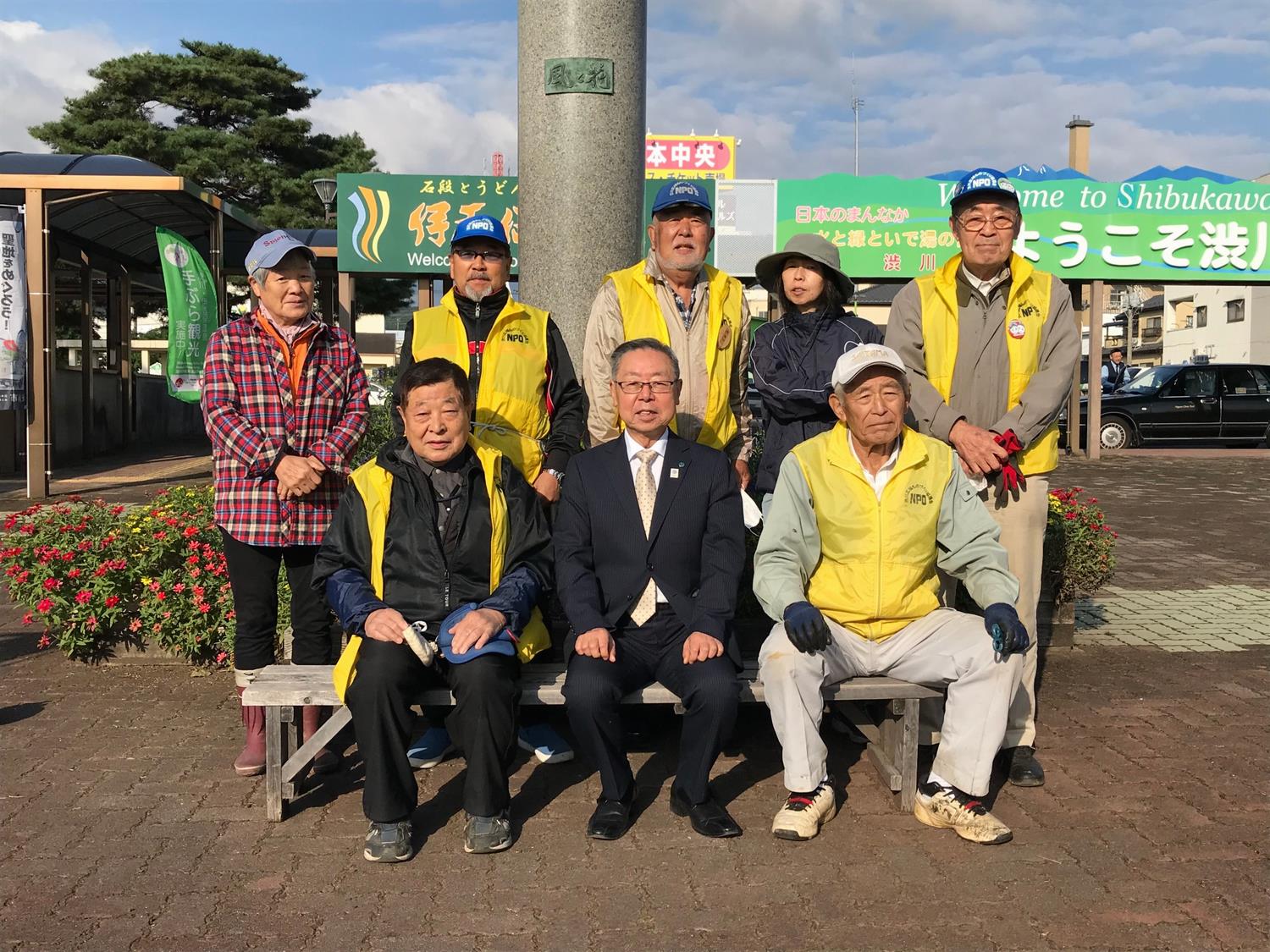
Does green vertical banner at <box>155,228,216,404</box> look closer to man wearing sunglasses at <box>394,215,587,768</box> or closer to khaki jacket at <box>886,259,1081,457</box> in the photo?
man wearing sunglasses at <box>394,215,587,768</box>

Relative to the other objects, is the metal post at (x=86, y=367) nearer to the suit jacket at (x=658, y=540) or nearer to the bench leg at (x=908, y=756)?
the suit jacket at (x=658, y=540)

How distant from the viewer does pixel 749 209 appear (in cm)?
1673

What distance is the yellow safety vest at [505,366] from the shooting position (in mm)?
4289

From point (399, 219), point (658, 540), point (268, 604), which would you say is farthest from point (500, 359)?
point (399, 219)

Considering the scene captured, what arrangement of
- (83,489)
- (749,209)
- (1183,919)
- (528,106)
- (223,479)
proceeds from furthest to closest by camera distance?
(749,209) < (83,489) < (528,106) < (223,479) < (1183,919)

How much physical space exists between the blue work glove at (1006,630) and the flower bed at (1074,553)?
8.74 feet

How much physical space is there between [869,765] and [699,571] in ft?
3.60

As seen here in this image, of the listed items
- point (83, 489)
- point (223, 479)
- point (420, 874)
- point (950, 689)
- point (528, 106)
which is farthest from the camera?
point (83, 489)

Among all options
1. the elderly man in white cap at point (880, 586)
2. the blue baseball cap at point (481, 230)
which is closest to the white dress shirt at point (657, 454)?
the elderly man in white cap at point (880, 586)

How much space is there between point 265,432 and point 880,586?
2.26m

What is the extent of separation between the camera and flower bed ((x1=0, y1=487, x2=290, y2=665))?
5520 millimetres

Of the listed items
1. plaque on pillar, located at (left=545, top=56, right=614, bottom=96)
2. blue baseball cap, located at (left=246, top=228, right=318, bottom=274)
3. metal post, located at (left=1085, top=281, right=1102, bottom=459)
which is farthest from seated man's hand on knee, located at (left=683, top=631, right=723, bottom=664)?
metal post, located at (left=1085, top=281, right=1102, bottom=459)

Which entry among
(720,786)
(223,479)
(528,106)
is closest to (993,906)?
(720,786)

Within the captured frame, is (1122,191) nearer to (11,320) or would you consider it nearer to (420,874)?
(11,320)
